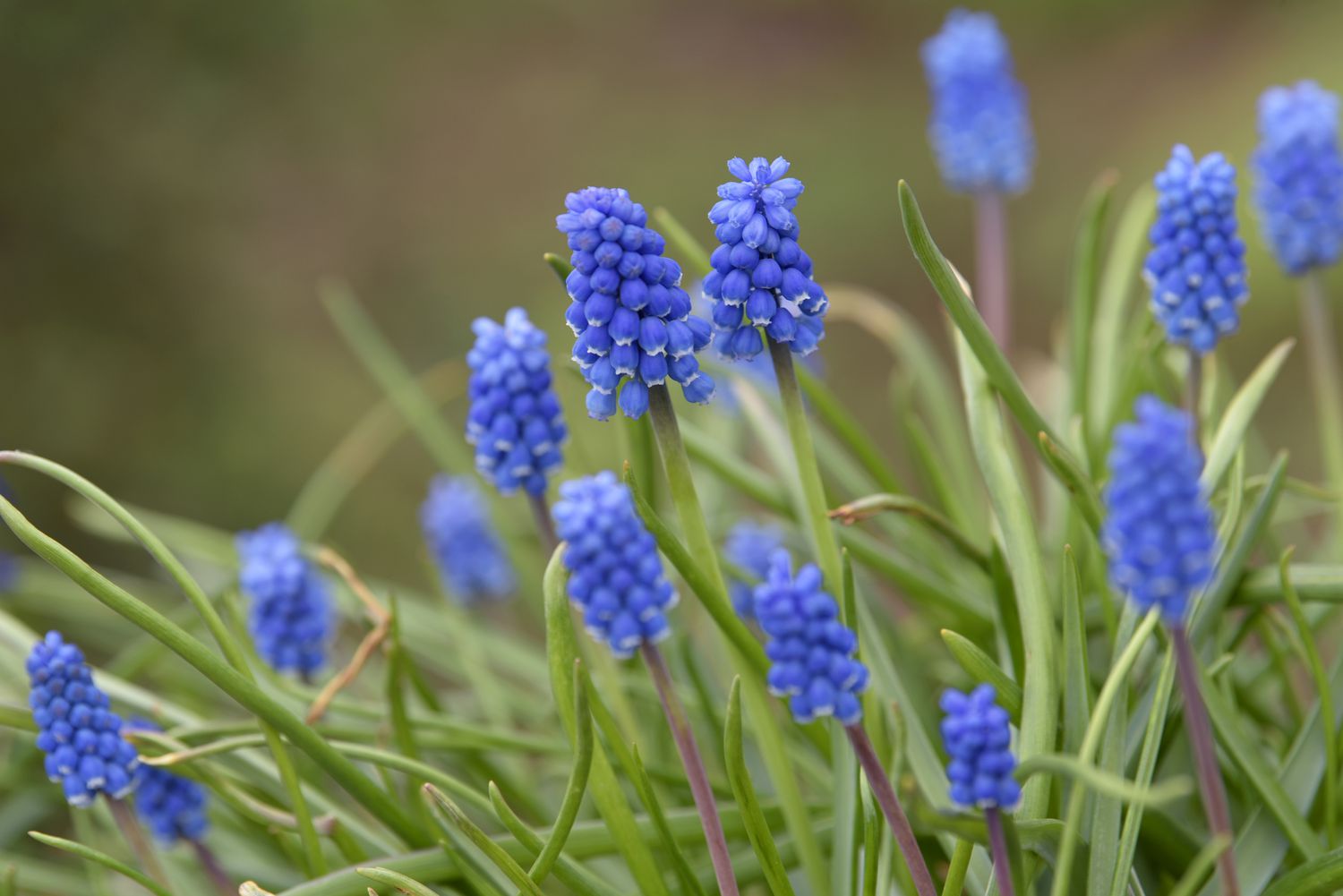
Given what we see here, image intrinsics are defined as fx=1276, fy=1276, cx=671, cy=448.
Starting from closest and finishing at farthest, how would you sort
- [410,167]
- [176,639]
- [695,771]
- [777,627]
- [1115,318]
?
1. [777,627]
2. [695,771]
3. [176,639]
4. [1115,318]
5. [410,167]

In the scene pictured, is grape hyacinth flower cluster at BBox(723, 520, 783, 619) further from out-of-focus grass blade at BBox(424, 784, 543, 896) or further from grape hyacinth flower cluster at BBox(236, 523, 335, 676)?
out-of-focus grass blade at BBox(424, 784, 543, 896)

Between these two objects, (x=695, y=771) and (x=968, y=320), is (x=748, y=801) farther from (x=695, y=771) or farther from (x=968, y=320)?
(x=968, y=320)

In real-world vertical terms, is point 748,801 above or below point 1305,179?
below

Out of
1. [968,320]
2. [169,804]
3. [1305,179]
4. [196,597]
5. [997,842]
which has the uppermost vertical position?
[1305,179]

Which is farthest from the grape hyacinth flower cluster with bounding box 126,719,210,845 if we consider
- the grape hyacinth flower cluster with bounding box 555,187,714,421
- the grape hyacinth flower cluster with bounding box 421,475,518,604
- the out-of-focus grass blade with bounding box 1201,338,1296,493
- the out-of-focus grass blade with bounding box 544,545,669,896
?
the out-of-focus grass blade with bounding box 1201,338,1296,493

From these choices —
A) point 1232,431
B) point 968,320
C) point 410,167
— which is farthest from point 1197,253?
point 410,167

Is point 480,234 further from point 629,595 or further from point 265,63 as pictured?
point 629,595

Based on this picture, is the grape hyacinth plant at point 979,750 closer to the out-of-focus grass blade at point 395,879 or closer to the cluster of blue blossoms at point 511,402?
the out-of-focus grass blade at point 395,879
